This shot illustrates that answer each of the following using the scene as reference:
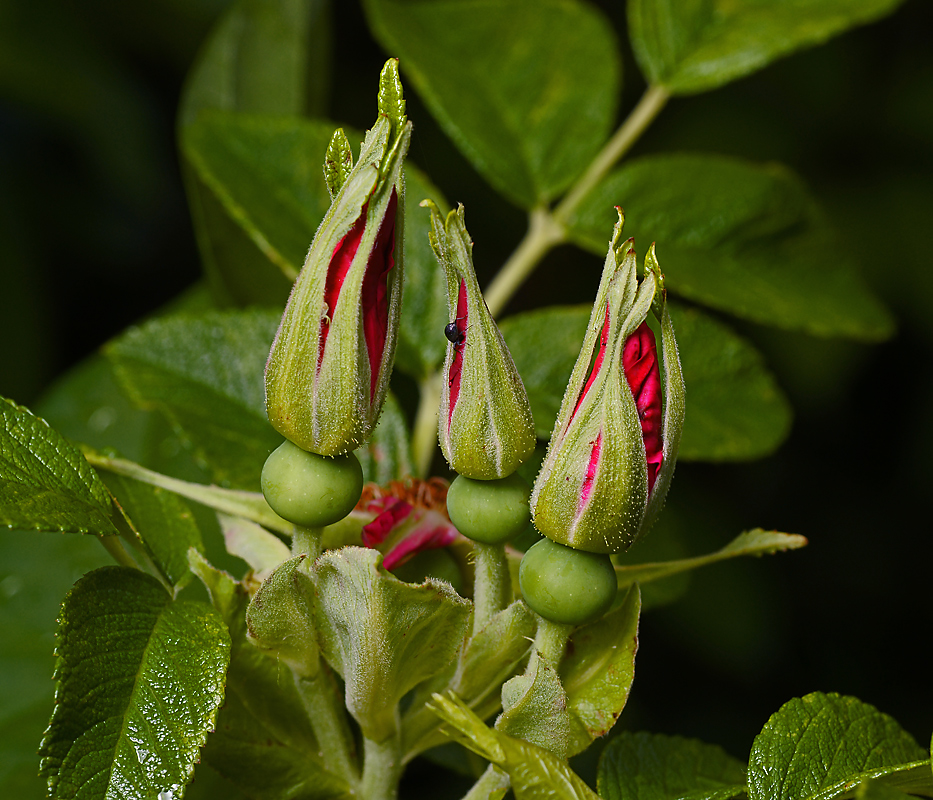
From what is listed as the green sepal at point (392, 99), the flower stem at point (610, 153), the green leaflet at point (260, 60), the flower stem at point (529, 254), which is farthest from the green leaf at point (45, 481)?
the green leaflet at point (260, 60)

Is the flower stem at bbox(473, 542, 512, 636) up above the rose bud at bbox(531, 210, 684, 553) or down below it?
below

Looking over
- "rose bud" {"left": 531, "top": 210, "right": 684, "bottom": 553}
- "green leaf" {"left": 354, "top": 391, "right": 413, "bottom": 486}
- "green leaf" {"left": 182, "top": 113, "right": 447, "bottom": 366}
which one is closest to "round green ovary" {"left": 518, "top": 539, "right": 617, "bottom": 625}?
"rose bud" {"left": 531, "top": 210, "right": 684, "bottom": 553}

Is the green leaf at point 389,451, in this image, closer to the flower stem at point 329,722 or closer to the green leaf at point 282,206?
the green leaf at point 282,206

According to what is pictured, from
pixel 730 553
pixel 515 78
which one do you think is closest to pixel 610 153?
pixel 515 78

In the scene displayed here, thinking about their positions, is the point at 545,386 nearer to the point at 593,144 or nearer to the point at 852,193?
the point at 593,144

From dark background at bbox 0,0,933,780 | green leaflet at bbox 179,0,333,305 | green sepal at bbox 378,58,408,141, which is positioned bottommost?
dark background at bbox 0,0,933,780

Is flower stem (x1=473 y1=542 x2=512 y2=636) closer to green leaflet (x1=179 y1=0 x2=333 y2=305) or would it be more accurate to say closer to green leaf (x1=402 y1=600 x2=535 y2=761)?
green leaf (x1=402 y1=600 x2=535 y2=761)

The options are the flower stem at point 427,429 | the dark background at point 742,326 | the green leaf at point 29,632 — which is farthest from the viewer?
the dark background at point 742,326

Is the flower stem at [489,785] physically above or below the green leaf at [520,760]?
below
